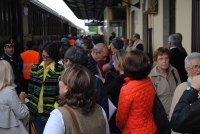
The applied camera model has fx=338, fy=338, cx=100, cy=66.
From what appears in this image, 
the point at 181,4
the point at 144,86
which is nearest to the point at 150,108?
the point at 144,86

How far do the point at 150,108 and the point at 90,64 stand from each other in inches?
49.9

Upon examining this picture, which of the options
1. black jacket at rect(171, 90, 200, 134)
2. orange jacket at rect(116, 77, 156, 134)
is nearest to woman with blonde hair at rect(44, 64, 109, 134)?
black jacket at rect(171, 90, 200, 134)

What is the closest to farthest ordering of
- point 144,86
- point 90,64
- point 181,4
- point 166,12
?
point 144,86 < point 90,64 < point 181,4 < point 166,12

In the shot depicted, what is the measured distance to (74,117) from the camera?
2057 mm

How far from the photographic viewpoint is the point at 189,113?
79.6 inches

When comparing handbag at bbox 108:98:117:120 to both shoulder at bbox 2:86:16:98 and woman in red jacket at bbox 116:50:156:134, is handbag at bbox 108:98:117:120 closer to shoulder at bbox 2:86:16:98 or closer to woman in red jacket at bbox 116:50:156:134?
woman in red jacket at bbox 116:50:156:134

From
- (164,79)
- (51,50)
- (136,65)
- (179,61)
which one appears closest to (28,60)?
(179,61)

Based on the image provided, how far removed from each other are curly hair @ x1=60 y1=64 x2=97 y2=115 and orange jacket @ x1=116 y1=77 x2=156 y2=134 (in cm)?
91

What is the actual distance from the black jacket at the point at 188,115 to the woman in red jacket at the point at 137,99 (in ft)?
3.20

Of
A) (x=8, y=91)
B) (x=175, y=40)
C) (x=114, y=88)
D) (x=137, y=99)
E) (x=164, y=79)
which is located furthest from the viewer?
(x=175, y=40)

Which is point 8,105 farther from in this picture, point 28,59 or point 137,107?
point 28,59

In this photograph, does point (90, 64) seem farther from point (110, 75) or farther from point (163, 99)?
point (163, 99)

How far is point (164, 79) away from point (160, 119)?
0.95m

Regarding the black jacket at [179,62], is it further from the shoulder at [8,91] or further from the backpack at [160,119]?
the shoulder at [8,91]
